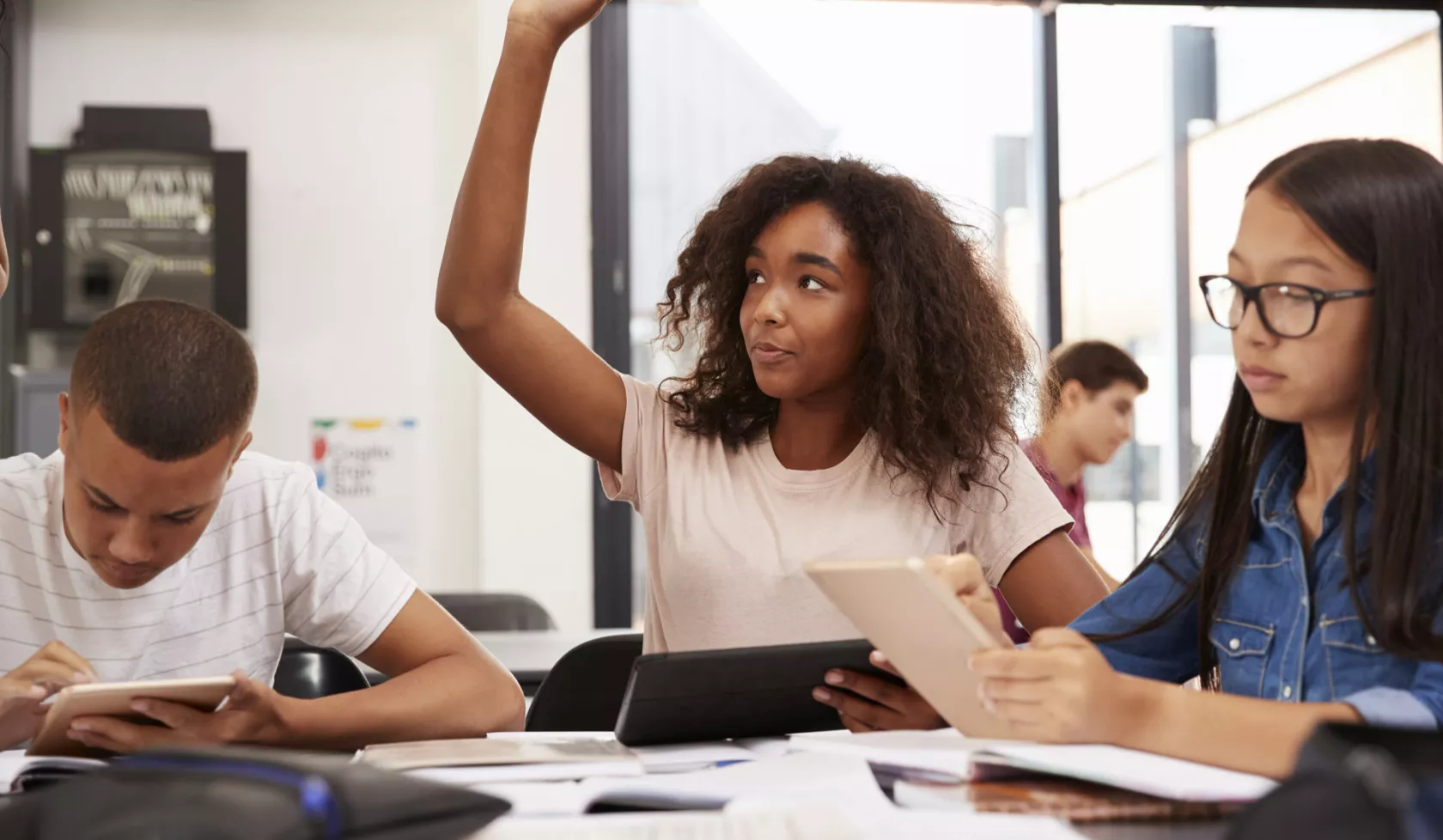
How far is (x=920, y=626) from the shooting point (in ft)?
3.50

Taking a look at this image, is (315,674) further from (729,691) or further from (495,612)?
(495,612)

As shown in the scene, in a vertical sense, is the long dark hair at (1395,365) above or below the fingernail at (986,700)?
above

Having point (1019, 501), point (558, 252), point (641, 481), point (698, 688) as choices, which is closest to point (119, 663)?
point (641, 481)

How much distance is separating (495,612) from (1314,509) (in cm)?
228

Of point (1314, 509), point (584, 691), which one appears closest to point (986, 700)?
point (1314, 509)

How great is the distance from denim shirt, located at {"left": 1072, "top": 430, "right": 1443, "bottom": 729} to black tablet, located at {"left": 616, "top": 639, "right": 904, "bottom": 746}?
32 centimetres

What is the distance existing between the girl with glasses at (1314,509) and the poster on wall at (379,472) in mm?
3197

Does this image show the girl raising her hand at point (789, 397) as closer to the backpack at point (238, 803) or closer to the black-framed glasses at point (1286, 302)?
the black-framed glasses at point (1286, 302)

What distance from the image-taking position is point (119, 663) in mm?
1552

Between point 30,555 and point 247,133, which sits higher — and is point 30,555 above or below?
below

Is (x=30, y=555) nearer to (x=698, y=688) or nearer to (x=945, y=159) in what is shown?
(x=698, y=688)

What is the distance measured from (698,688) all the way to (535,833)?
0.34 meters

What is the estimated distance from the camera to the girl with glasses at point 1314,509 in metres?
1.08

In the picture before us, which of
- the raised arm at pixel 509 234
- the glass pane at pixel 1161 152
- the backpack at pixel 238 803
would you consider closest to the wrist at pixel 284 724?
the backpack at pixel 238 803
